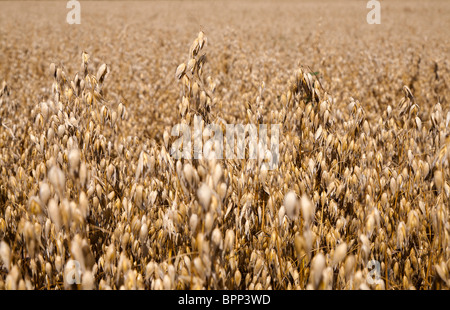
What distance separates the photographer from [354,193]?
1.69 metres

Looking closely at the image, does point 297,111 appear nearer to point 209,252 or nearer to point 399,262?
point 399,262

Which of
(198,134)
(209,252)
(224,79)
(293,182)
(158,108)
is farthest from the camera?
(224,79)

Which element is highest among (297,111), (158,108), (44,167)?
(158,108)

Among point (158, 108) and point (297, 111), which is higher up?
point (158, 108)

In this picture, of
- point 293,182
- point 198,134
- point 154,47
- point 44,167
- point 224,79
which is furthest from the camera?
point 154,47
